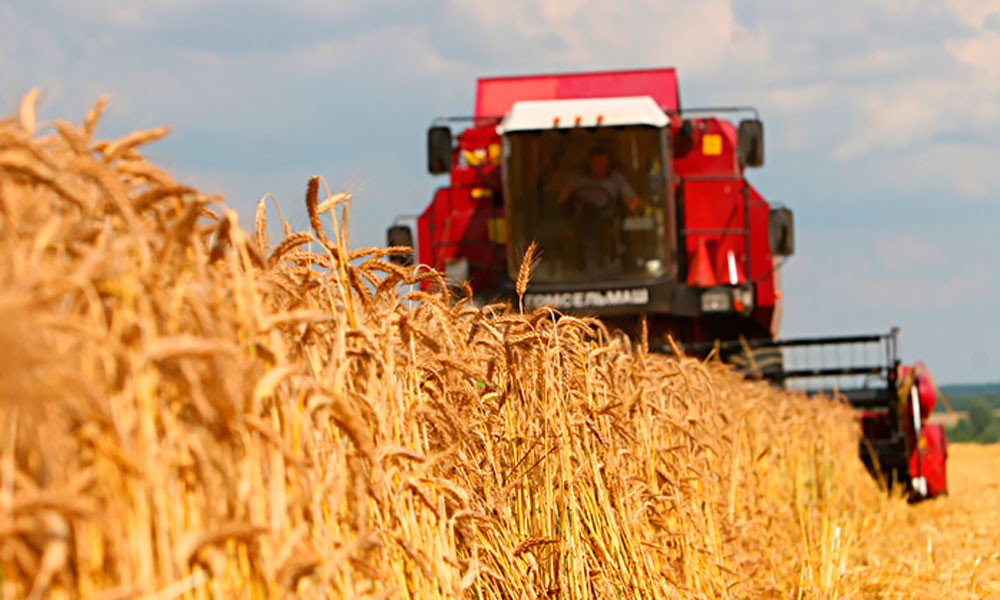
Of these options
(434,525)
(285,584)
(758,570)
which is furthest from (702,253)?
(285,584)

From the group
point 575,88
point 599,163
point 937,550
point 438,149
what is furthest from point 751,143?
point 937,550

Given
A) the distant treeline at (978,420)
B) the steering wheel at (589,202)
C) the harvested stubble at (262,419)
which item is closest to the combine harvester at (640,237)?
the steering wheel at (589,202)

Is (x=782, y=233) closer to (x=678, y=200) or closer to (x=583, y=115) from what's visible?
(x=678, y=200)

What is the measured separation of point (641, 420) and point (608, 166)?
732cm

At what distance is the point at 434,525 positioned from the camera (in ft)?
10.8

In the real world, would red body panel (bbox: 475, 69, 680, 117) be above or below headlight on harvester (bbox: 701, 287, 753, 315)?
above

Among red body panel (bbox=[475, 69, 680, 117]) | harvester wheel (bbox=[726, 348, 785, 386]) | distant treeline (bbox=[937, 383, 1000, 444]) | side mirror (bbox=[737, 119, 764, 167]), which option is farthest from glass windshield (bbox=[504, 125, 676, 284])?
distant treeline (bbox=[937, 383, 1000, 444])

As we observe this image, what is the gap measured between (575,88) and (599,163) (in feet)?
7.49

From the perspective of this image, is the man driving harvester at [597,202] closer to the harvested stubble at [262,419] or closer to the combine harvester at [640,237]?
the combine harvester at [640,237]

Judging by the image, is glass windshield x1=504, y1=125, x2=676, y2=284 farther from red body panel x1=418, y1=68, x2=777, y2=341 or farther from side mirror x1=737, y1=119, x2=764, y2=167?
side mirror x1=737, y1=119, x2=764, y2=167

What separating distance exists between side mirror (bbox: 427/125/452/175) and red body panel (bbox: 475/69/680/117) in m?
1.66

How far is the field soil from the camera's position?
24.0 ft

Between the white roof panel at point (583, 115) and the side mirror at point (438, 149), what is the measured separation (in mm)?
876

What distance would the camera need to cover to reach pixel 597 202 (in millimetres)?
12305
